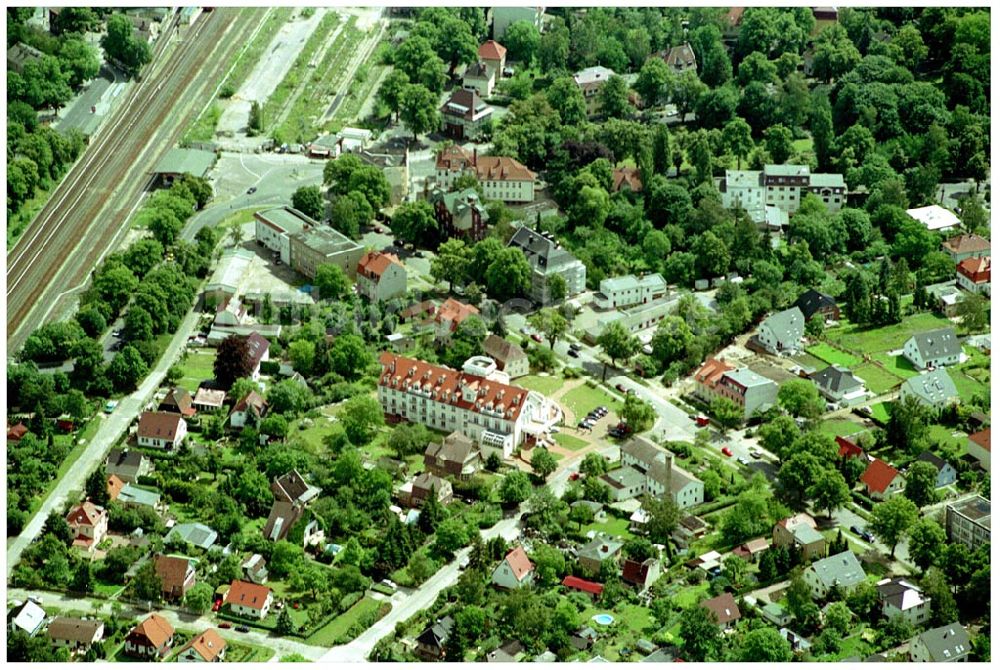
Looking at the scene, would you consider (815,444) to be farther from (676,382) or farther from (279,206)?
(279,206)

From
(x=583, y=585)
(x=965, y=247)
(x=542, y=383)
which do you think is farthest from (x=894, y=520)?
(x=965, y=247)

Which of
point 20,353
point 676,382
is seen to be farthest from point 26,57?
Result: point 676,382

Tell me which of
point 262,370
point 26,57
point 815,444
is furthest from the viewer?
point 26,57

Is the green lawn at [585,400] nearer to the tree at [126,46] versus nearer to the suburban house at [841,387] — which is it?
the suburban house at [841,387]

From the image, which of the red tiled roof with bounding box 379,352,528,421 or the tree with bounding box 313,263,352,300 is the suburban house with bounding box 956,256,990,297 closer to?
the red tiled roof with bounding box 379,352,528,421

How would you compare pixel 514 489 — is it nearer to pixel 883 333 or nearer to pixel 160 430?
pixel 160 430

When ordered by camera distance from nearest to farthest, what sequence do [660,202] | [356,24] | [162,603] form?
1. [162,603]
2. [660,202]
3. [356,24]

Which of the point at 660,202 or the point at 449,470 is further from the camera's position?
the point at 660,202
